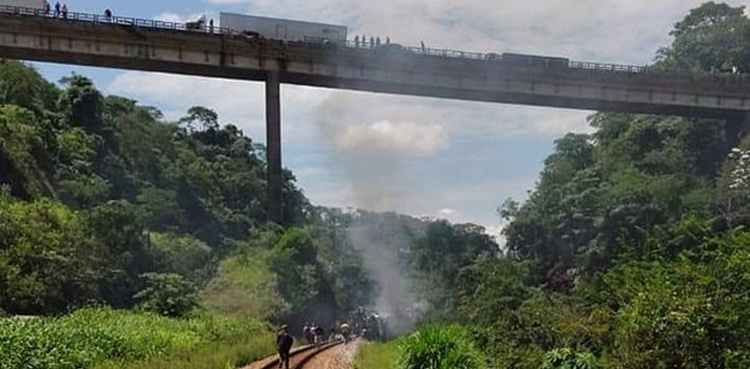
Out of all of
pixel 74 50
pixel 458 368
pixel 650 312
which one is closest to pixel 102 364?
pixel 458 368

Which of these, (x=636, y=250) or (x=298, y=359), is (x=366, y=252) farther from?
(x=298, y=359)

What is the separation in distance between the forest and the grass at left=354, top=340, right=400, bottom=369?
175 mm

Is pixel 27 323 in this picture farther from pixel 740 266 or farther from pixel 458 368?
pixel 740 266

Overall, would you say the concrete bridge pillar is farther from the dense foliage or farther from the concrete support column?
the concrete support column

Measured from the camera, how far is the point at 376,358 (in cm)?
2970

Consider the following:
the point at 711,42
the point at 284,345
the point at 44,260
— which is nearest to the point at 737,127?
→ the point at 711,42

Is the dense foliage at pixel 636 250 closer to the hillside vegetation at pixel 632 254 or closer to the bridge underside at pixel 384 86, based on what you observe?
the hillside vegetation at pixel 632 254

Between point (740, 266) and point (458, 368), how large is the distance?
675 cm

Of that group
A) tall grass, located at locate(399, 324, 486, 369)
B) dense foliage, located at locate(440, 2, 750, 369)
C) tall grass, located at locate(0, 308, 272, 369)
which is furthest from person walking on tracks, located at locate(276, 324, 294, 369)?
dense foliage, located at locate(440, 2, 750, 369)

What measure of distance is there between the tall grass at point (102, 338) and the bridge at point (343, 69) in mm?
18276

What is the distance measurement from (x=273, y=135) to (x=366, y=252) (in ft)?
130

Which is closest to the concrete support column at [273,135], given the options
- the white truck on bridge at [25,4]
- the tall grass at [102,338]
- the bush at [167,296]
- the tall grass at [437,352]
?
the bush at [167,296]

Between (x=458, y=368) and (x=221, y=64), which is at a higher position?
(x=221, y=64)

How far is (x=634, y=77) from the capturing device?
193ft
